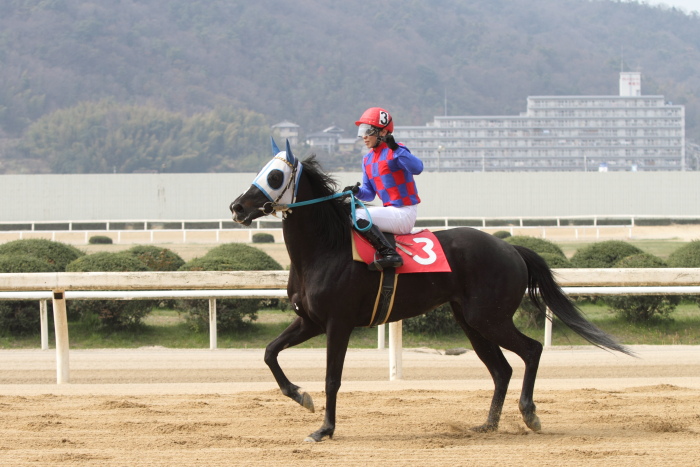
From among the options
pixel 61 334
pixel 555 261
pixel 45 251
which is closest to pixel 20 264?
pixel 45 251

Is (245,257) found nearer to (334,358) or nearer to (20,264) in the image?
(20,264)

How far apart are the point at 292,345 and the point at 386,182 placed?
1030 mm

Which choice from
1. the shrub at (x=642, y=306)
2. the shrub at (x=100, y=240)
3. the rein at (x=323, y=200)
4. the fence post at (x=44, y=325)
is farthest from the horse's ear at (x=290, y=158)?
the shrub at (x=100, y=240)

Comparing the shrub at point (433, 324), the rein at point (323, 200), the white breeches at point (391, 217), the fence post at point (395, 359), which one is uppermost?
the rein at point (323, 200)

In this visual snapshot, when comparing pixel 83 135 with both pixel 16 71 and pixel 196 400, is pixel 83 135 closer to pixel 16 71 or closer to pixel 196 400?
pixel 16 71

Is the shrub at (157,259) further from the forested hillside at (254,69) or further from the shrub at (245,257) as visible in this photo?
the forested hillside at (254,69)

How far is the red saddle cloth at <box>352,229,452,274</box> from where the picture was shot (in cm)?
489

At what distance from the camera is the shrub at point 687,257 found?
10546 millimetres

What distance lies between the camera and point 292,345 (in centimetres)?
500

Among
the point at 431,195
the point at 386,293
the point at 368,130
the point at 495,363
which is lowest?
the point at 431,195

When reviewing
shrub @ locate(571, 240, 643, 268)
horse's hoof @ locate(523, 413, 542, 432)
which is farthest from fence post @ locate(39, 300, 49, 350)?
shrub @ locate(571, 240, 643, 268)

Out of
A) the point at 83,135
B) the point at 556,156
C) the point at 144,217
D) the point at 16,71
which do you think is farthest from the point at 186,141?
the point at 144,217

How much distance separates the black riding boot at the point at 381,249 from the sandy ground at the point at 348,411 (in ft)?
2.91

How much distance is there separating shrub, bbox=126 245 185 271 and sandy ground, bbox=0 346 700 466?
12.3 ft
